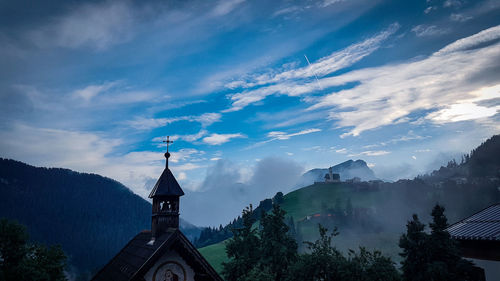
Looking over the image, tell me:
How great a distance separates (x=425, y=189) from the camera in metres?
195

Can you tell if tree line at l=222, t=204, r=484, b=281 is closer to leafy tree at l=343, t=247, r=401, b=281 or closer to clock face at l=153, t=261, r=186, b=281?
leafy tree at l=343, t=247, r=401, b=281

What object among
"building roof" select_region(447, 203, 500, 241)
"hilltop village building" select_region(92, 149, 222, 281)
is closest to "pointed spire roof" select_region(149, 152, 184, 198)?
"hilltop village building" select_region(92, 149, 222, 281)

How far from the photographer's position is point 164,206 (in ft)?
88.6

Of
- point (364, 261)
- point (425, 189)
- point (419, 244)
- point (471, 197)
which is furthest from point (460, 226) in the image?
point (425, 189)

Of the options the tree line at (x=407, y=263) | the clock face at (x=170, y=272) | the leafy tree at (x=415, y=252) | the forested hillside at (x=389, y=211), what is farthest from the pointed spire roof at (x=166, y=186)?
the forested hillside at (x=389, y=211)

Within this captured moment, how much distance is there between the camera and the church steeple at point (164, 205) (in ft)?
86.0

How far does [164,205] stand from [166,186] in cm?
172

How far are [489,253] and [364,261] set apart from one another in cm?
827

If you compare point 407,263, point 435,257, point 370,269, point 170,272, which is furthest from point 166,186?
point 435,257

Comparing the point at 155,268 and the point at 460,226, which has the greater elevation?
the point at 460,226

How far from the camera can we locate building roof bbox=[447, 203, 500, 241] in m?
20.1

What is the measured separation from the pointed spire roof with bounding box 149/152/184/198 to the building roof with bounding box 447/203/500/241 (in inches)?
894

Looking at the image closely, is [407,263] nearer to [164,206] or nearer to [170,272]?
[170,272]

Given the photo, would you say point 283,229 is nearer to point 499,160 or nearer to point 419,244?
point 419,244
